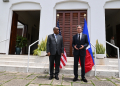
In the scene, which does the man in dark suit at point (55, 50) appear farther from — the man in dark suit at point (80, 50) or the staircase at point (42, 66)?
the staircase at point (42, 66)

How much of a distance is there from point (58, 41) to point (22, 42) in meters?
4.51

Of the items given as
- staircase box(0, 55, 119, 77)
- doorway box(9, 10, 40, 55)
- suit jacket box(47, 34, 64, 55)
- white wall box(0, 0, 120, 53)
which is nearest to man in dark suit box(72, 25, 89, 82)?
suit jacket box(47, 34, 64, 55)

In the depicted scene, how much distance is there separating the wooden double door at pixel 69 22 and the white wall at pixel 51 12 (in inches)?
11.8

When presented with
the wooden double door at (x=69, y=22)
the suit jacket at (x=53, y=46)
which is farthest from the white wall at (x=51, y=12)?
the suit jacket at (x=53, y=46)

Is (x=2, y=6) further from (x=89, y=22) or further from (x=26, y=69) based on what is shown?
(x=89, y=22)

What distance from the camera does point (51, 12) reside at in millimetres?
5438

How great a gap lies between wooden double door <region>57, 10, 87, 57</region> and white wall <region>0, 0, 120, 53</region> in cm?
30

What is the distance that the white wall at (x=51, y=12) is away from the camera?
5105 mm

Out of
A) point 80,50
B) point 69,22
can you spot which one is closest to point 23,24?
point 69,22

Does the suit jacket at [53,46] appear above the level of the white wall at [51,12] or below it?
below

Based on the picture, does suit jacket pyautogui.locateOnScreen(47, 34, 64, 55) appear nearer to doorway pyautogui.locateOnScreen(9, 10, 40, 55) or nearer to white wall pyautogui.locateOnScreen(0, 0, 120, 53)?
white wall pyautogui.locateOnScreen(0, 0, 120, 53)

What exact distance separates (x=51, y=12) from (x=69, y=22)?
1244 millimetres

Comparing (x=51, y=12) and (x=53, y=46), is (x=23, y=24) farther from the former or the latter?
(x=53, y=46)

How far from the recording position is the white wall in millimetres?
5105
